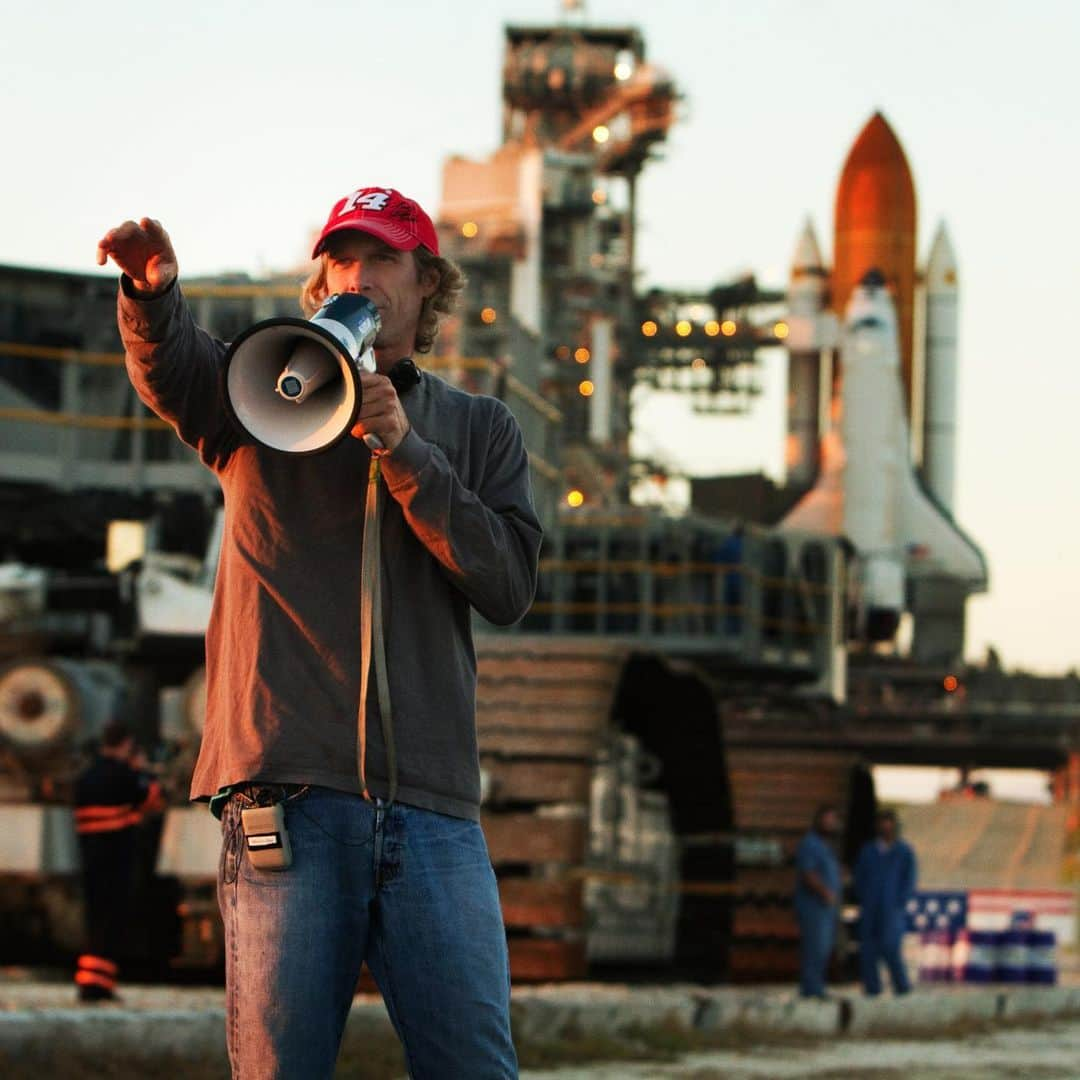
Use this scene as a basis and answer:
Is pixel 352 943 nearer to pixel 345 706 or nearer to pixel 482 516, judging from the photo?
pixel 345 706

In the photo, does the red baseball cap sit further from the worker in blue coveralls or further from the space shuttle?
the space shuttle

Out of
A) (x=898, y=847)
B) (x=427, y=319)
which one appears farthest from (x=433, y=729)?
(x=898, y=847)

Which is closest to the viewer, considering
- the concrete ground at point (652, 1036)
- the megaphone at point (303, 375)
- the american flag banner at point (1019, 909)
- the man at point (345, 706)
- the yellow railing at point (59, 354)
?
the megaphone at point (303, 375)

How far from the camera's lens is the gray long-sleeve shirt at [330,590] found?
4.14m

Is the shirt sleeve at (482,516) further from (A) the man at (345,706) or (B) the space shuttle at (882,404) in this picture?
(B) the space shuttle at (882,404)

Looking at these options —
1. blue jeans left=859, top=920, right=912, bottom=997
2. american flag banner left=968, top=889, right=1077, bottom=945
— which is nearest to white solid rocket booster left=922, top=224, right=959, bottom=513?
american flag banner left=968, top=889, right=1077, bottom=945

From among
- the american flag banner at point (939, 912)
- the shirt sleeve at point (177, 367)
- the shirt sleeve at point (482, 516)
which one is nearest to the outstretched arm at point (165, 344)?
the shirt sleeve at point (177, 367)

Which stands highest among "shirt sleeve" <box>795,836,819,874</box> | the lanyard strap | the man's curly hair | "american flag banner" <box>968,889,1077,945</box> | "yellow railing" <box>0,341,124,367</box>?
"yellow railing" <box>0,341,124,367</box>

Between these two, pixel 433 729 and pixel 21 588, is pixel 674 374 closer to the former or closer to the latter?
pixel 21 588

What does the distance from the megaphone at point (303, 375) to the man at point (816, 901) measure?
48.3 feet

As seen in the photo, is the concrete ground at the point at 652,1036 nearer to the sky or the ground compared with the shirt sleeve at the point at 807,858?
nearer to the ground

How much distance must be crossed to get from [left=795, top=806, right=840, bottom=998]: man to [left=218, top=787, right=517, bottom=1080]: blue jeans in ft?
47.4

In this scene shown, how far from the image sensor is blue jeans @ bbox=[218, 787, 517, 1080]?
4070 mm

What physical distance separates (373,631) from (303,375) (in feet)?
1.47
